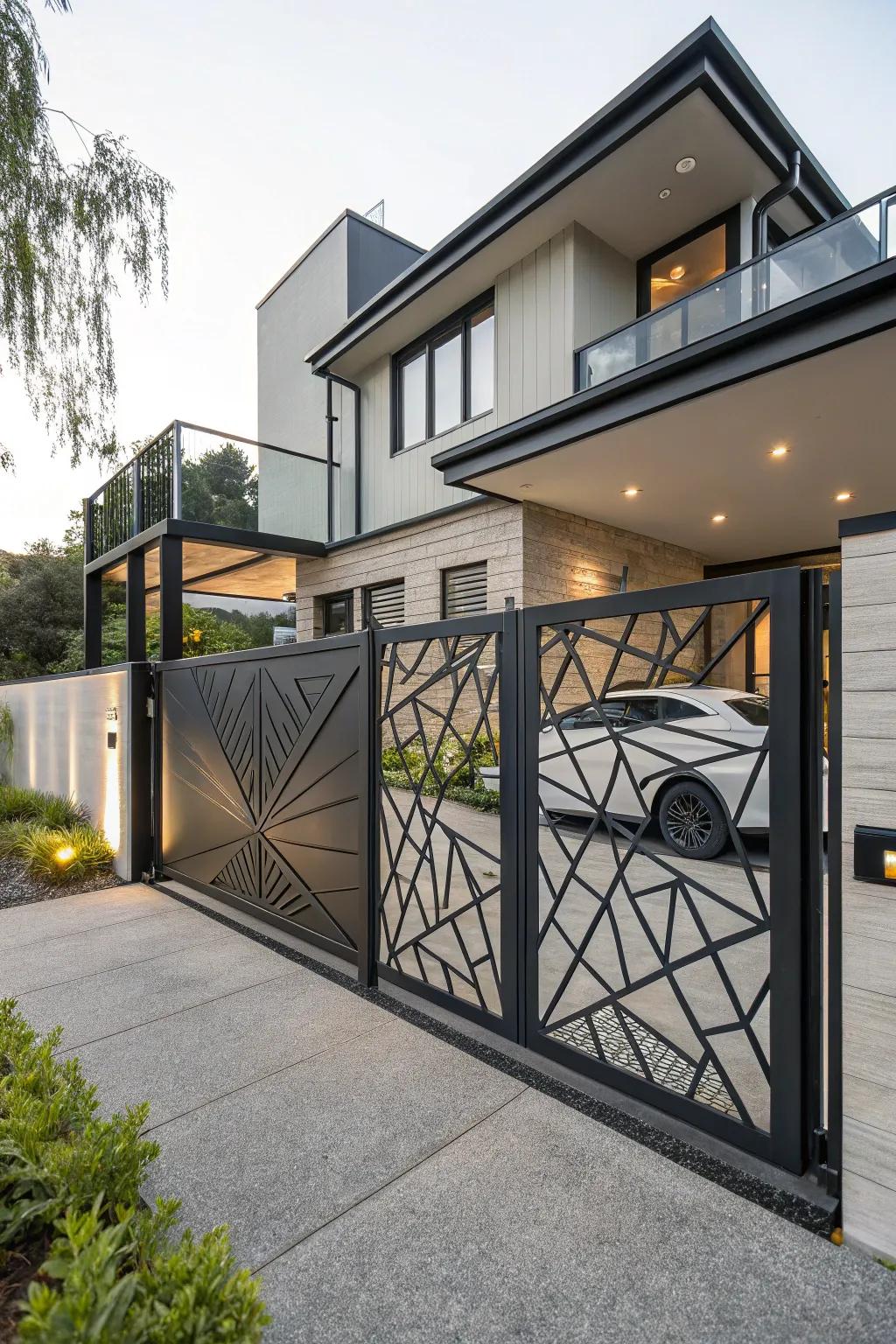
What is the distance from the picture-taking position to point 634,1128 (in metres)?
2.03

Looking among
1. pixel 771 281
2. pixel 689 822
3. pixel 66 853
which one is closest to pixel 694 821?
pixel 689 822

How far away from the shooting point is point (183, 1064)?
2428mm

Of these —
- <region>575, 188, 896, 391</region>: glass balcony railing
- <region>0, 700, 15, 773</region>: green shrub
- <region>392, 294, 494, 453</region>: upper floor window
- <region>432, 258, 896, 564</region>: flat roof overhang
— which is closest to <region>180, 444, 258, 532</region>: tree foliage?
<region>392, 294, 494, 453</region>: upper floor window

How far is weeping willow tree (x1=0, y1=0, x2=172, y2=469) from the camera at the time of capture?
3.98 meters

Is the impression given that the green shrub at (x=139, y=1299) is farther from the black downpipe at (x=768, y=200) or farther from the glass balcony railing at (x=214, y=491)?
the black downpipe at (x=768, y=200)

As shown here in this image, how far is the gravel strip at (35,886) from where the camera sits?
4723mm

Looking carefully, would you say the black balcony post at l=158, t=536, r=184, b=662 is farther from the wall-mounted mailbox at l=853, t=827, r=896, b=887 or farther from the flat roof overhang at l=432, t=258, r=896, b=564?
the wall-mounted mailbox at l=853, t=827, r=896, b=887

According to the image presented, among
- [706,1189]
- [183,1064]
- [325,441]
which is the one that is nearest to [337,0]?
[325,441]

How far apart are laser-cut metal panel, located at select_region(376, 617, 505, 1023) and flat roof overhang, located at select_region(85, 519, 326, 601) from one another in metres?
2.58

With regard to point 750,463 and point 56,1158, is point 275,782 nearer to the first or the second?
point 56,1158

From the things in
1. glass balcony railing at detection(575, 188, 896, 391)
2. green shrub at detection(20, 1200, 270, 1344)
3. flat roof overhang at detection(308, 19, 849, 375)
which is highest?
flat roof overhang at detection(308, 19, 849, 375)

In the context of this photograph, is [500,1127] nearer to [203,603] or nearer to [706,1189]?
[706,1189]

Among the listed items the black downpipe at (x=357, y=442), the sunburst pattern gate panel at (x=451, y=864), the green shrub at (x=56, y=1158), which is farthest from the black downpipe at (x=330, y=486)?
the green shrub at (x=56, y=1158)

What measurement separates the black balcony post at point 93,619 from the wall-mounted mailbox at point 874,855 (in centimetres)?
1087
